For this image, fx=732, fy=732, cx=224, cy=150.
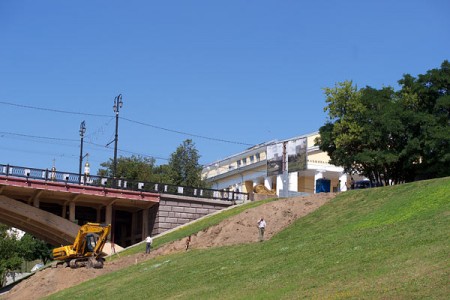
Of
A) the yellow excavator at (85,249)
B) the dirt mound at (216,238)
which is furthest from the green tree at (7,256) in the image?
the yellow excavator at (85,249)

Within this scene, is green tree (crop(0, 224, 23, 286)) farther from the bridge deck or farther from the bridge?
the bridge deck

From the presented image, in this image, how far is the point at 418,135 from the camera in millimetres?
66500

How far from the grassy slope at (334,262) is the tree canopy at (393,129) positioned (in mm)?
12970

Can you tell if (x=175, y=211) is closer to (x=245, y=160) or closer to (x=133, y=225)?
(x=133, y=225)

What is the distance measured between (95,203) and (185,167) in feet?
96.0

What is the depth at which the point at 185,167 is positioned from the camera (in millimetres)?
100438

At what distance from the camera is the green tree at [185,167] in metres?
99.6

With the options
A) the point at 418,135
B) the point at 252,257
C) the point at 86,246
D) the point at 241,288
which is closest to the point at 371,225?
the point at 252,257

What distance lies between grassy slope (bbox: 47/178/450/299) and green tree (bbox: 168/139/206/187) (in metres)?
46.8

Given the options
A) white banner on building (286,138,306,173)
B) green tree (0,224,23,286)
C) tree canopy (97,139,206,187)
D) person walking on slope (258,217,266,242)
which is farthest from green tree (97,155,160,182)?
person walking on slope (258,217,266,242)

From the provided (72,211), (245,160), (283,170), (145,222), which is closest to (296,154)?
(283,170)

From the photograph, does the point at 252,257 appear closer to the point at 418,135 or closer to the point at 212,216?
the point at 212,216

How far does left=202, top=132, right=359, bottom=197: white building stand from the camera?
2665 inches

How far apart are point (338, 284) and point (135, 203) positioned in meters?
47.0
